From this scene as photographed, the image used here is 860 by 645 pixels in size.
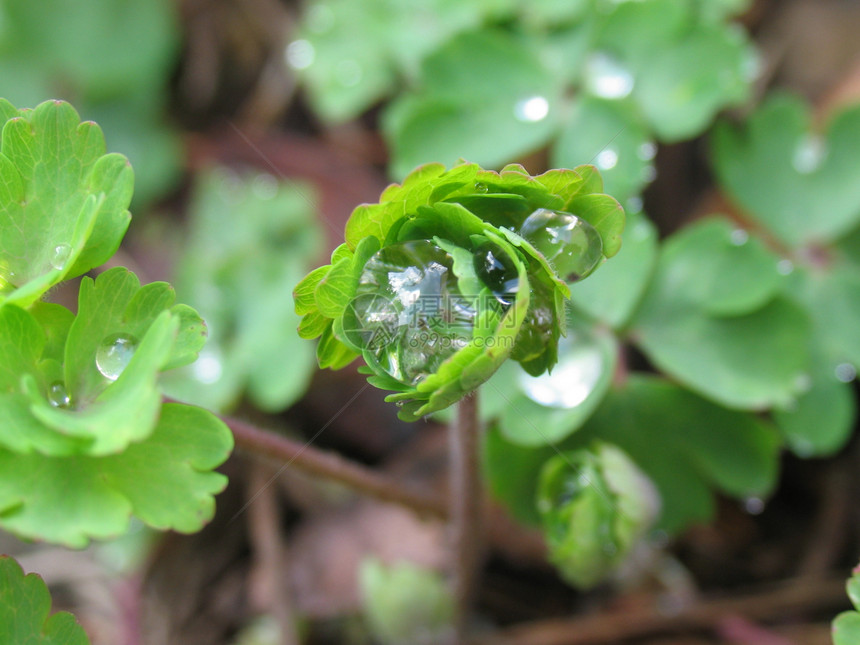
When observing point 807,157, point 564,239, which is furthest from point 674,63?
point 564,239

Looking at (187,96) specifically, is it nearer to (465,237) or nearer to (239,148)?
(239,148)

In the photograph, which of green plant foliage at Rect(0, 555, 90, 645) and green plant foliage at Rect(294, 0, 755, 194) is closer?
green plant foliage at Rect(0, 555, 90, 645)

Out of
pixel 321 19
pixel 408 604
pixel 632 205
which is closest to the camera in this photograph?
pixel 632 205

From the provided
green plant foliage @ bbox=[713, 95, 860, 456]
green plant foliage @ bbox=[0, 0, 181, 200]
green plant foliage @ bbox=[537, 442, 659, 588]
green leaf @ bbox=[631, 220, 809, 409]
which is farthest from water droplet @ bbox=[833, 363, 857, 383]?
green plant foliage @ bbox=[0, 0, 181, 200]

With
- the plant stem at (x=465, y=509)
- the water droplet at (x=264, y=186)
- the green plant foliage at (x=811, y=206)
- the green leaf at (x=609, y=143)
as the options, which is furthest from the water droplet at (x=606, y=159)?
the water droplet at (x=264, y=186)

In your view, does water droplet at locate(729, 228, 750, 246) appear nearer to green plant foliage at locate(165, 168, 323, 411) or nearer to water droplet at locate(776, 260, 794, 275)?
water droplet at locate(776, 260, 794, 275)

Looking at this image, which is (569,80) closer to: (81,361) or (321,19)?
(321,19)

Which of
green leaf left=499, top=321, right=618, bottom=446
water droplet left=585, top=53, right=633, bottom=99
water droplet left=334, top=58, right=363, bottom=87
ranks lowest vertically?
green leaf left=499, top=321, right=618, bottom=446
